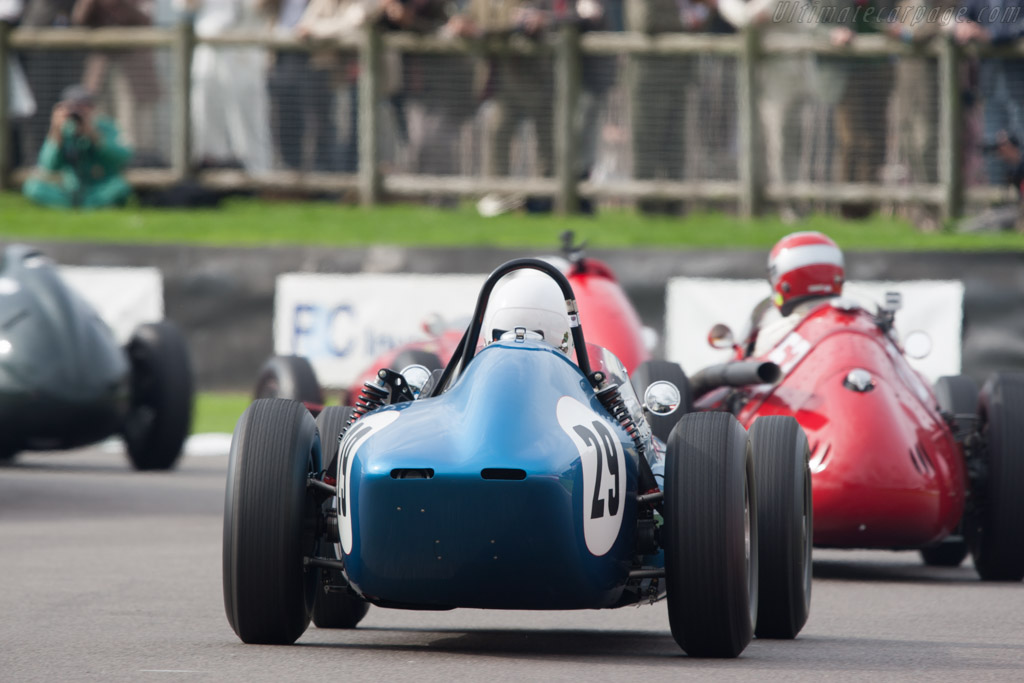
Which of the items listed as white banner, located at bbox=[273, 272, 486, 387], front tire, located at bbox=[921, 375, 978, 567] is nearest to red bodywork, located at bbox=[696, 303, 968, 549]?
front tire, located at bbox=[921, 375, 978, 567]

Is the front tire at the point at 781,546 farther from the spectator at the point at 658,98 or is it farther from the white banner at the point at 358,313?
the spectator at the point at 658,98

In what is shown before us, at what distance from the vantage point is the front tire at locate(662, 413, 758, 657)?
5547 millimetres

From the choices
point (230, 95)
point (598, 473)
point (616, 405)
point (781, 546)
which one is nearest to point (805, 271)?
point (781, 546)

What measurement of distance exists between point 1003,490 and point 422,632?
299cm

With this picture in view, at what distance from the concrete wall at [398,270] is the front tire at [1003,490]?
6.40 meters

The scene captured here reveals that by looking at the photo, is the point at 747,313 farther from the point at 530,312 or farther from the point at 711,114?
the point at 530,312

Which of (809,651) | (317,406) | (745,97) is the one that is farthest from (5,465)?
(809,651)

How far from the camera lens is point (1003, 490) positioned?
8.34 m

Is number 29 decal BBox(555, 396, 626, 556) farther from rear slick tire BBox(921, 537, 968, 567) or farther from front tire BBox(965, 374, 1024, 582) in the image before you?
rear slick tire BBox(921, 537, 968, 567)

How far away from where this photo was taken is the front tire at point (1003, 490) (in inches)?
328

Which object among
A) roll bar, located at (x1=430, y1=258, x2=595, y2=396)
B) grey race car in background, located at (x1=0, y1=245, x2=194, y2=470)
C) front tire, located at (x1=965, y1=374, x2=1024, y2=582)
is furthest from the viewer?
grey race car in background, located at (x1=0, y1=245, x2=194, y2=470)

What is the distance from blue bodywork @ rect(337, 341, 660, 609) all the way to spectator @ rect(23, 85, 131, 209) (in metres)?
12.7

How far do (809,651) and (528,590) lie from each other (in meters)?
1.11

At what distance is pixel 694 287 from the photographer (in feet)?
50.6
